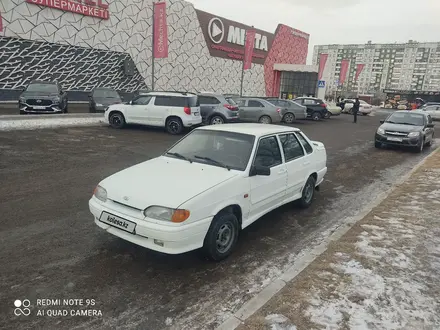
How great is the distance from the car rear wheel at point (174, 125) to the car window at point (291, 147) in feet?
27.2

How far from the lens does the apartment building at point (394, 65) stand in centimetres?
10088

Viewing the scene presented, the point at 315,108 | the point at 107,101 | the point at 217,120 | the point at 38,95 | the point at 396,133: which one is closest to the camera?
the point at 396,133

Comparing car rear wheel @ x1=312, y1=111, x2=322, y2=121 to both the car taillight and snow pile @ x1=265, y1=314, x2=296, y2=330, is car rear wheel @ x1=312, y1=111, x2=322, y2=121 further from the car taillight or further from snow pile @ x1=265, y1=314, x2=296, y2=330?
snow pile @ x1=265, y1=314, x2=296, y2=330

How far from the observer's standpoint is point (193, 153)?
455 cm

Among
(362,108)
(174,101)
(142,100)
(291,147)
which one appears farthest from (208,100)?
(362,108)

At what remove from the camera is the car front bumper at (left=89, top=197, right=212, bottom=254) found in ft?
10.5

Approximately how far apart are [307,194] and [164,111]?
8.83m

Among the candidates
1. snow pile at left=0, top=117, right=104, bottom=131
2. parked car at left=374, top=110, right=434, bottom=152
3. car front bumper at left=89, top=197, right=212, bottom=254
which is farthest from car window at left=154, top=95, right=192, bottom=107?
car front bumper at left=89, top=197, right=212, bottom=254

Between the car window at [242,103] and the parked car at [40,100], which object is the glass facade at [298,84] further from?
the parked car at [40,100]

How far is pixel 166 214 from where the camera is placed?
128 inches

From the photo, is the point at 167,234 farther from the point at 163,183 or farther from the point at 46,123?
the point at 46,123

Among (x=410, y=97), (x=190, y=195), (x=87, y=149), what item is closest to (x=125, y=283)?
(x=190, y=195)

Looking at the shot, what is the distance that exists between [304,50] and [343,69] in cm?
709

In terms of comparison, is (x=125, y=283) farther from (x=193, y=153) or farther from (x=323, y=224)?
(x=323, y=224)
